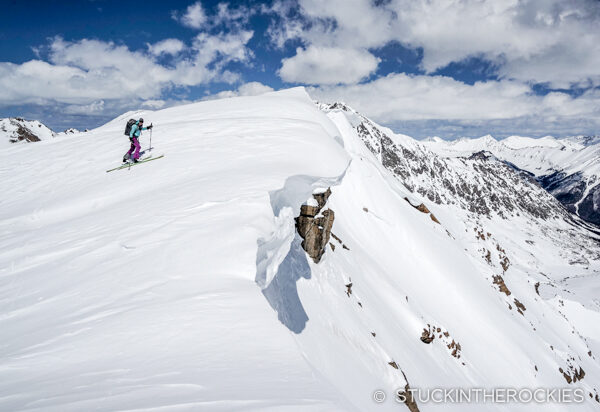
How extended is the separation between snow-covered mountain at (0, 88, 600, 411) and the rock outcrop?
0.09m

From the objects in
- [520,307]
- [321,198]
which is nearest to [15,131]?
[321,198]

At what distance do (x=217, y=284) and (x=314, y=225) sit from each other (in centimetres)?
653

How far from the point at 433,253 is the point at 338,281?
2010 cm

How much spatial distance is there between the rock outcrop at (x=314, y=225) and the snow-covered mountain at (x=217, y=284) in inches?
3.5

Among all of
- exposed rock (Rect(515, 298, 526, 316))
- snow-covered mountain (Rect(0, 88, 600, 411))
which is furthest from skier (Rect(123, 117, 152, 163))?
exposed rock (Rect(515, 298, 526, 316))

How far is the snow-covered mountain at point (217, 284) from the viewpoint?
15.5 feet

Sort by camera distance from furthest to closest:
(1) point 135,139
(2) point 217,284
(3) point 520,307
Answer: (3) point 520,307, (1) point 135,139, (2) point 217,284

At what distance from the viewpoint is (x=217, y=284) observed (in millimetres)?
7004

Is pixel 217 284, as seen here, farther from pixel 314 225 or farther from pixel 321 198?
pixel 321 198

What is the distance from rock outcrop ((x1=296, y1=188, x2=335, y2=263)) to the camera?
1245 cm

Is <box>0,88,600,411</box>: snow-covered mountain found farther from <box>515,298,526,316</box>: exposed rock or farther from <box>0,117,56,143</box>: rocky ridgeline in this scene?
<box>0,117,56,143</box>: rocky ridgeline

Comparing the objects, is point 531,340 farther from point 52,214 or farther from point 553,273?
point 553,273

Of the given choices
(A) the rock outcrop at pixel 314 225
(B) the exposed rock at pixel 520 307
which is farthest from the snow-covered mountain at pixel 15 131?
(B) the exposed rock at pixel 520 307

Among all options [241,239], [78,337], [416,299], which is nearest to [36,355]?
[78,337]
